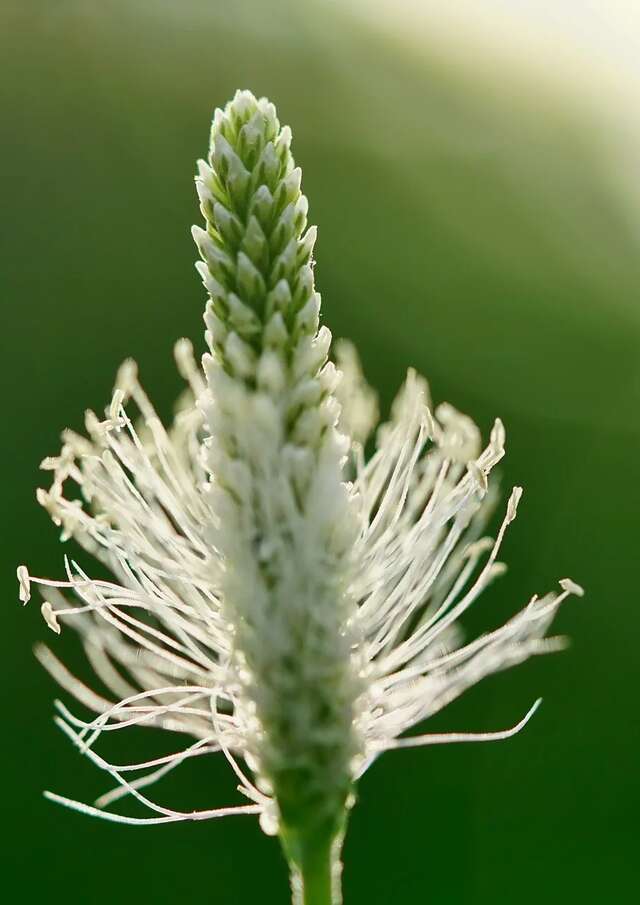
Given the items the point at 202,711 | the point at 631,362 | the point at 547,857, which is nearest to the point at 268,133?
the point at 202,711

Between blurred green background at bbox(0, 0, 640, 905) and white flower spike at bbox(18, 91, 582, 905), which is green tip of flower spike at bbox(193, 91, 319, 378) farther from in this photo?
blurred green background at bbox(0, 0, 640, 905)

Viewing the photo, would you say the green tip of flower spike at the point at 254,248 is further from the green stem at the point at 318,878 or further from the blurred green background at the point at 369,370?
the blurred green background at the point at 369,370

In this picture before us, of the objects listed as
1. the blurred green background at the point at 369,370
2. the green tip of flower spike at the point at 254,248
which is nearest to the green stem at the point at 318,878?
the green tip of flower spike at the point at 254,248

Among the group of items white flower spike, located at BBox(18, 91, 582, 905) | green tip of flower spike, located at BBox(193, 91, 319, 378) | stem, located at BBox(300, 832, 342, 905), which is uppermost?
green tip of flower spike, located at BBox(193, 91, 319, 378)

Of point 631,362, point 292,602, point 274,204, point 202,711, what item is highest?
point 631,362

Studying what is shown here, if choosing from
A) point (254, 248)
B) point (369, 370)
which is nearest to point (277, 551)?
point (254, 248)

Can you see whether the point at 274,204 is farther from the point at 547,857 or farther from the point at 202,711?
the point at 547,857

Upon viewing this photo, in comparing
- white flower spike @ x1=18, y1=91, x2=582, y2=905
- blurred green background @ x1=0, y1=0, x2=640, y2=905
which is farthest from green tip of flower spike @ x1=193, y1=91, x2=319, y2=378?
blurred green background @ x1=0, y1=0, x2=640, y2=905

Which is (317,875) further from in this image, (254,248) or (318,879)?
(254,248)

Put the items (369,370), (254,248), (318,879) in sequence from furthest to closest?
1. (369,370)
2. (254,248)
3. (318,879)
